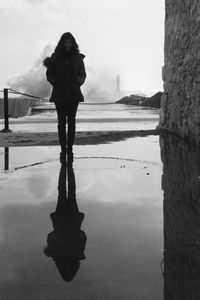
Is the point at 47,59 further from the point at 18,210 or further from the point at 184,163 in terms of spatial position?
the point at 18,210

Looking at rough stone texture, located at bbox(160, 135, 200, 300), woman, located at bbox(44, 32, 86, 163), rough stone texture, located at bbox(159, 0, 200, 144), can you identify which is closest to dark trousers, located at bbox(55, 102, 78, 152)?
woman, located at bbox(44, 32, 86, 163)

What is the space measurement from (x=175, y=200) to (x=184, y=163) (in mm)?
1689

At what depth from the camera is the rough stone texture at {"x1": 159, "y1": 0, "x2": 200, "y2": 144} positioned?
6809mm

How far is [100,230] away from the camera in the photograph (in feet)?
9.73

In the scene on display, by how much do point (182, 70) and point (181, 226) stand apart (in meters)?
4.93

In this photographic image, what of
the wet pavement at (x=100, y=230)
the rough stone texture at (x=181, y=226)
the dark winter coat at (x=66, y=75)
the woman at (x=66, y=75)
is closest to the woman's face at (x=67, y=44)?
the woman at (x=66, y=75)

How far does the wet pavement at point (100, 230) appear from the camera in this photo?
2123 millimetres

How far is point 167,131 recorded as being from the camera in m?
8.95

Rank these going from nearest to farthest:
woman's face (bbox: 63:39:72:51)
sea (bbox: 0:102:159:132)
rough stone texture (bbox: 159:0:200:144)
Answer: woman's face (bbox: 63:39:72:51), rough stone texture (bbox: 159:0:200:144), sea (bbox: 0:102:159:132)

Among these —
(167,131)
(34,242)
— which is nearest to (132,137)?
(167,131)

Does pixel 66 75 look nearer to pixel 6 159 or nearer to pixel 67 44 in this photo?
pixel 67 44

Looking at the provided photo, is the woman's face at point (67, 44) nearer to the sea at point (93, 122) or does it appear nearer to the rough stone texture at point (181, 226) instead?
the rough stone texture at point (181, 226)

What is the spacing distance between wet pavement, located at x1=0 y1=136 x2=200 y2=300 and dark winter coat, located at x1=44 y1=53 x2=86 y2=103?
3.14 ft

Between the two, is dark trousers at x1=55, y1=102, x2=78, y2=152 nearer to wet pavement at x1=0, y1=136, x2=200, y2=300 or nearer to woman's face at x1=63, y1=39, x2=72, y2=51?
wet pavement at x1=0, y1=136, x2=200, y2=300
